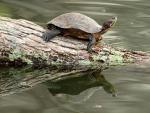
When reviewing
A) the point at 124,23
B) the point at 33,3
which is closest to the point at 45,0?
the point at 33,3

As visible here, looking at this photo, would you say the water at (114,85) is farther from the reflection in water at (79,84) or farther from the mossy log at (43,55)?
the mossy log at (43,55)

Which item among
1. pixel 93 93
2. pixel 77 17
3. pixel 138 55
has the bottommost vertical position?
pixel 93 93

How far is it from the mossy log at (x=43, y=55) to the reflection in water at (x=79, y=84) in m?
0.12

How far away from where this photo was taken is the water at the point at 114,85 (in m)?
4.62

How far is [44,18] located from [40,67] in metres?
2.58

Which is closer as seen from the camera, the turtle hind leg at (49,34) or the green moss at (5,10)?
the turtle hind leg at (49,34)

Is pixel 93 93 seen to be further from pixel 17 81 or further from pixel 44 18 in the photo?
pixel 44 18

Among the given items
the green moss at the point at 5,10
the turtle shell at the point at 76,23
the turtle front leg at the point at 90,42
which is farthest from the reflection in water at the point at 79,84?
the green moss at the point at 5,10

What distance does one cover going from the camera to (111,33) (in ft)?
23.5

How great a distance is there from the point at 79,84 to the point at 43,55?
58cm

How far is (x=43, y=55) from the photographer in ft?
18.2

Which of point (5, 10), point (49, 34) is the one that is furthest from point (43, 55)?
point (5, 10)

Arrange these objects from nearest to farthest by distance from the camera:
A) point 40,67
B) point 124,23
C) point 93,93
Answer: point 93,93 → point 40,67 → point 124,23

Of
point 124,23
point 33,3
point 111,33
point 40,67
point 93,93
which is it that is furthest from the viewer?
point 33,3
